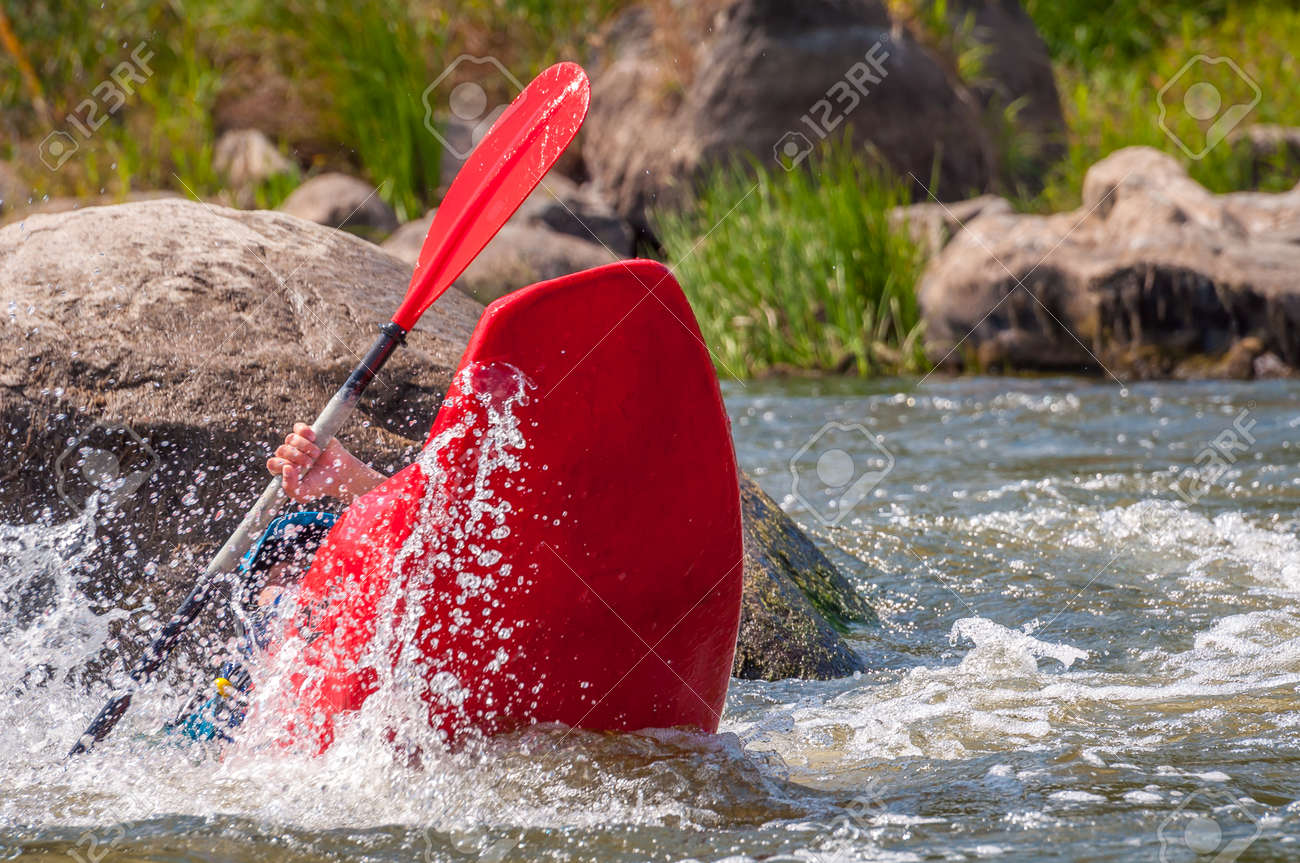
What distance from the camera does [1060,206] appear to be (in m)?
10.1

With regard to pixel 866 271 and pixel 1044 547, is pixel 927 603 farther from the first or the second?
pixel 866 271

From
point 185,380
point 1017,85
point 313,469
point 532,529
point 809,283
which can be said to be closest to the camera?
point 532,529

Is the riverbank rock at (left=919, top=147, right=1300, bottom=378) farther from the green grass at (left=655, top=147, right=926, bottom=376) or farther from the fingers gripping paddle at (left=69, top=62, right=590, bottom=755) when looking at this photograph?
the fingers gripping paddle at (left=69, top=62, right=590, bottom=755)

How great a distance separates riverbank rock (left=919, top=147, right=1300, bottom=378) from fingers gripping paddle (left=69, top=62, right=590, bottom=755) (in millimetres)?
5578

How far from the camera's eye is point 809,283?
7984mm

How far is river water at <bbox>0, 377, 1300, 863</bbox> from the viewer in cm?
195

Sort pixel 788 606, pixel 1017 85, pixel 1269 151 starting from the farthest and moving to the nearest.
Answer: pixel 1017 85
pixel 1269 151
pixel 788 606

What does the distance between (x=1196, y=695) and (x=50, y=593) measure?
225 centimetres

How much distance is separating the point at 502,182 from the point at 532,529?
2.17 feet

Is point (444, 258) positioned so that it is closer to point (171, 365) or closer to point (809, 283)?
point (171, 365)

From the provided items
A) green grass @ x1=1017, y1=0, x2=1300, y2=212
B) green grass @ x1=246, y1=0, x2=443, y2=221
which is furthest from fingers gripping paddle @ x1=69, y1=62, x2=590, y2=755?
green grass @ x1=246, y1=0, x2=443, y2=221

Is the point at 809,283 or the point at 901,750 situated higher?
the point at 809,283

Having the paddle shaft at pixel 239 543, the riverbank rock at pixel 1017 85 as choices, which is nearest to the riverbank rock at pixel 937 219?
the riverbank rock at pixel 1017 85

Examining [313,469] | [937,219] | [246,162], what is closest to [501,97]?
[246,162]
